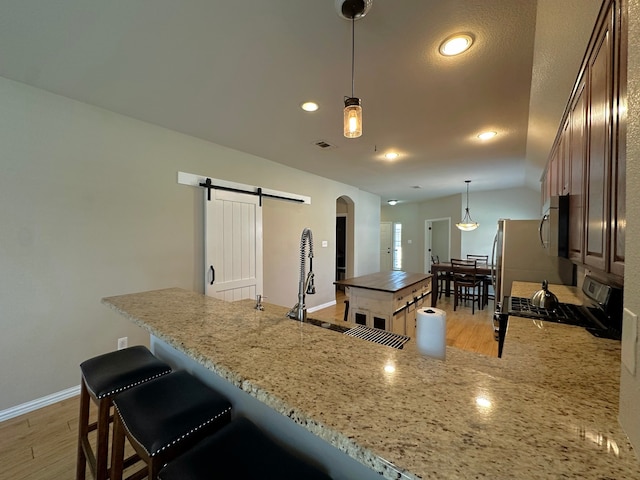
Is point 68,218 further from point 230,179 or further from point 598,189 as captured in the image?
point 598,189

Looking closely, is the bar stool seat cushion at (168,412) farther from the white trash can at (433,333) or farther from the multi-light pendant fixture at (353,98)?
the multi-light pendant fixture at (353,98)

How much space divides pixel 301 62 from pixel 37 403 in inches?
128

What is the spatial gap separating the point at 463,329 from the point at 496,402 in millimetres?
4047

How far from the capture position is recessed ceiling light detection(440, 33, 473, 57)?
157 cm

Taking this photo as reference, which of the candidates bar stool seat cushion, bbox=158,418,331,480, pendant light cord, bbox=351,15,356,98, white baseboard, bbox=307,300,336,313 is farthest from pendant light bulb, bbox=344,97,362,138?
white baseboard, bbox=307,300,336,313

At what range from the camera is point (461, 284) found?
5234mm

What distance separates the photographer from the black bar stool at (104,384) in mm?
1254

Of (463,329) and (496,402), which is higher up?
(496,402)

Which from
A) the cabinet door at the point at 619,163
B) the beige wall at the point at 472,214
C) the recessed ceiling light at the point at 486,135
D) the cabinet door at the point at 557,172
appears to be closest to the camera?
the cabinet door at the point at 619,163

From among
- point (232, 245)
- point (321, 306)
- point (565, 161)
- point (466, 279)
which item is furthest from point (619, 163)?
point (466, 279)

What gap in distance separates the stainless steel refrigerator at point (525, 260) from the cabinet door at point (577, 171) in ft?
5.40

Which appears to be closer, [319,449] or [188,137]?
[319,449]

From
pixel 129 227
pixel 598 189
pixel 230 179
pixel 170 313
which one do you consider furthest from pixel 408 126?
pixel 129 227

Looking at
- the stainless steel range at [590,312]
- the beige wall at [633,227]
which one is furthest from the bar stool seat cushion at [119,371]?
the stainless steel range at [590,312]
